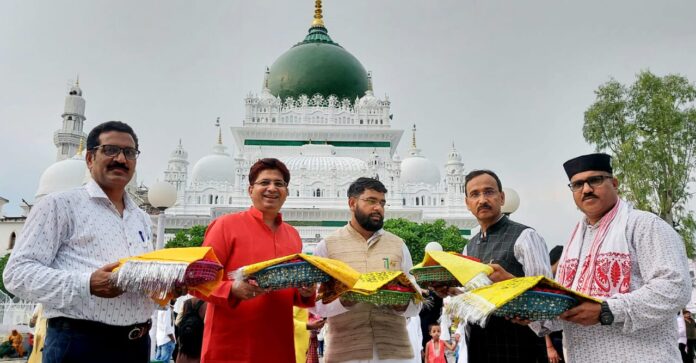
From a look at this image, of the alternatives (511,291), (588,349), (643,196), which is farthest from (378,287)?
(643,196)

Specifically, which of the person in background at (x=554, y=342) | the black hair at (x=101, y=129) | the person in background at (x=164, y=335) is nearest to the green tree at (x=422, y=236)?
the person in background at (x=164, y=335)

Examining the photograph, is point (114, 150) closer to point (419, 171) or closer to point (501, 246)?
point (501, 246)

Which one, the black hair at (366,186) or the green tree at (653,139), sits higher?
the green tree at (653,139)

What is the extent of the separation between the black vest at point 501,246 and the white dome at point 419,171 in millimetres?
33924

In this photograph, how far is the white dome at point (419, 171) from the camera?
126ft

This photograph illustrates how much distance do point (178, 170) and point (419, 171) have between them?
54.1 ft

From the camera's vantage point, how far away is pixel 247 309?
346 cm

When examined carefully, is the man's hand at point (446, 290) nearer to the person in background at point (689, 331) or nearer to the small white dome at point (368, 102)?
the person in background at point (689, 331)

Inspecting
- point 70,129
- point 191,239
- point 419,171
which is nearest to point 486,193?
point 191,239

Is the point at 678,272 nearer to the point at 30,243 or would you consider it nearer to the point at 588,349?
the point at 588,349

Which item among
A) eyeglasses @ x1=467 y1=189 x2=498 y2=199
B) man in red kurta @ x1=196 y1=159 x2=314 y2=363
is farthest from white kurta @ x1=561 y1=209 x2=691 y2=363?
man in red kurta @ x1=196 y1=159 x2=314 y2=363

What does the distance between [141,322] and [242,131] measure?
112 ft

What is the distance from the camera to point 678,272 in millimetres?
2684

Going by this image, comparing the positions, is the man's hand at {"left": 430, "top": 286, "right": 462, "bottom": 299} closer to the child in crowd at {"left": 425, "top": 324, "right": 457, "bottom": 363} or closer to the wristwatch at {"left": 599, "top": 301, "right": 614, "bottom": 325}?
the wristwatch at {"left": 599, "top": 301, "right": 614, "bottom": 325}
